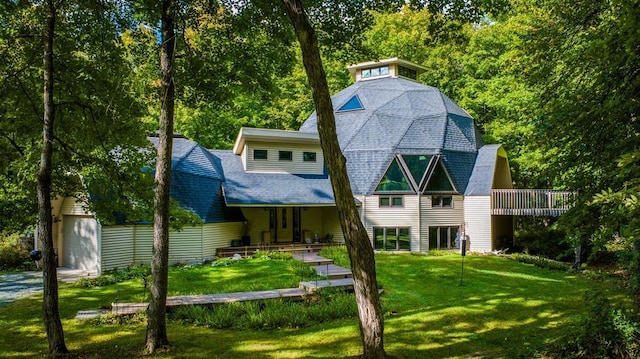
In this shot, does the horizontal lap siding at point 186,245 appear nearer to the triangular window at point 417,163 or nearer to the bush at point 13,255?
the bush at point 13,255

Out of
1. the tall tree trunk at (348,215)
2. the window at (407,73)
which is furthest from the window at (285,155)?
the tall tree trunk at (348,215)

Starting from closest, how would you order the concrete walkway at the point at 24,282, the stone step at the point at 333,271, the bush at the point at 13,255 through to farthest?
the concrete walkway at the point at 24,282, the stone step at the point at 333,271, the bush at the point at 13,255

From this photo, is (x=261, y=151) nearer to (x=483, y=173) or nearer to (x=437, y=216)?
(x=437, y=216)

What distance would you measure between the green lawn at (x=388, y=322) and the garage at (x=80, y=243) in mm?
3358

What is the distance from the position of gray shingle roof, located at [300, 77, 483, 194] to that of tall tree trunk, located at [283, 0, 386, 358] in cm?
1661

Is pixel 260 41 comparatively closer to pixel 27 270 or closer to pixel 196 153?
pixel 196 153

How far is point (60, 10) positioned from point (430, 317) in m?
9.94

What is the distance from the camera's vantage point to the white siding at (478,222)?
22562 millimetres

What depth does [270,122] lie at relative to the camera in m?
31.6

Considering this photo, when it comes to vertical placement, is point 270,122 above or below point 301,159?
above

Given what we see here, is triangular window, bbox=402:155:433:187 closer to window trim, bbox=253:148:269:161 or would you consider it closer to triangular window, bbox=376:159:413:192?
triangular window, bbox=376:159:413:192

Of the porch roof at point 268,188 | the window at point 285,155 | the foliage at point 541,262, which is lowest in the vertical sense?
the foliage at point 541,262

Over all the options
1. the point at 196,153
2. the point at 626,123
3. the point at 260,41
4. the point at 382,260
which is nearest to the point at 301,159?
the point at 196,153

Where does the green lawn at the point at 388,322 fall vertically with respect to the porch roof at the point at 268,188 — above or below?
below
